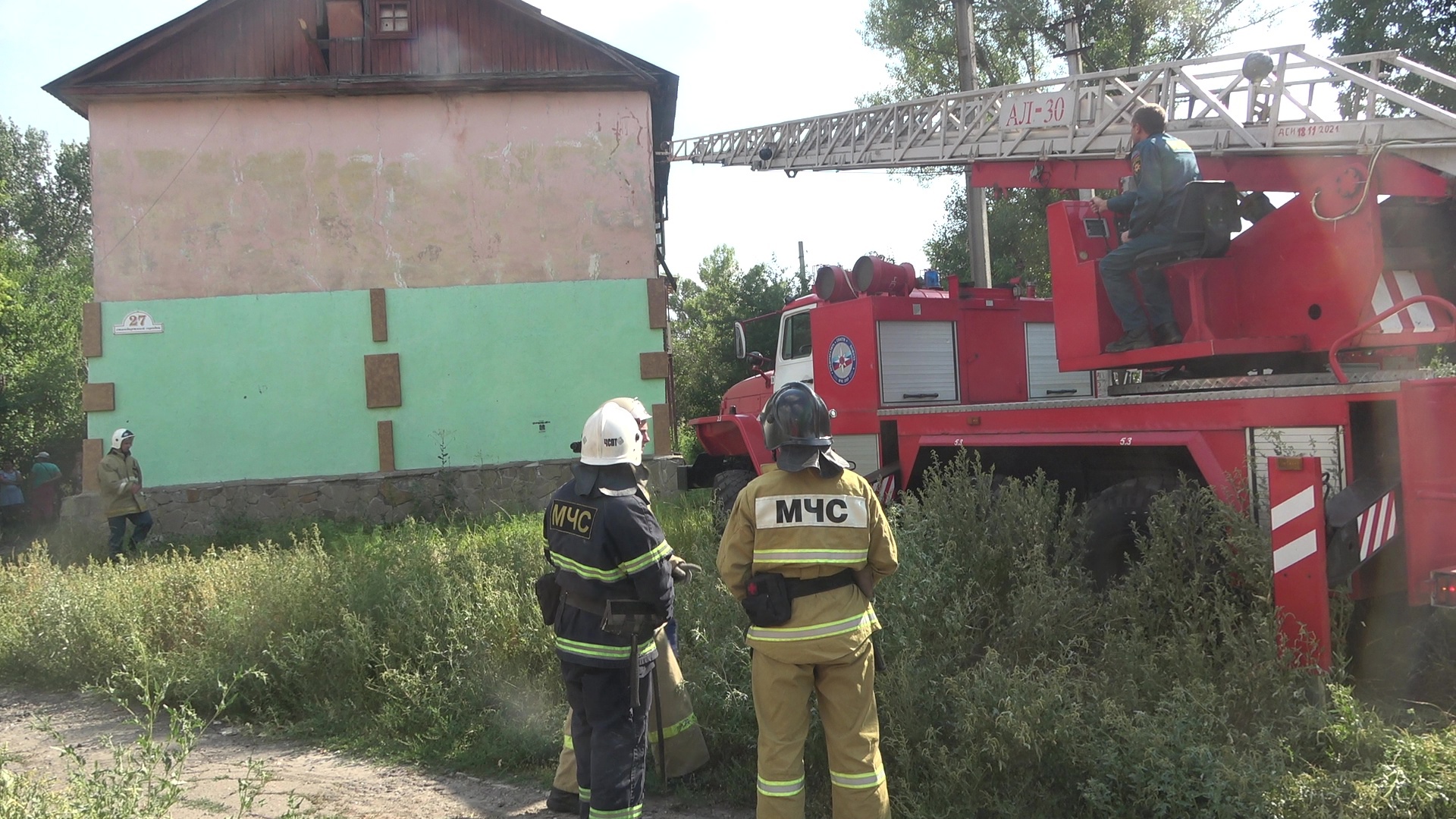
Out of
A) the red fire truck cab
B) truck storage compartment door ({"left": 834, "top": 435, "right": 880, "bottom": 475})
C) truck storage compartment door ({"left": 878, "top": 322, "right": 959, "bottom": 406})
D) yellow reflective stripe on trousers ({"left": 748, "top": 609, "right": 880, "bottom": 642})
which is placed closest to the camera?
yellow reflective stripe on trousers ({"left": 748, "top": 609, "right": 880, "bottom": 642})

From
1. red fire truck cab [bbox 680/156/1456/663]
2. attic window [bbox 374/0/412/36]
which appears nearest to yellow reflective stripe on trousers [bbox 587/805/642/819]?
red fire truck cab [bbox 680/156/1456/663]

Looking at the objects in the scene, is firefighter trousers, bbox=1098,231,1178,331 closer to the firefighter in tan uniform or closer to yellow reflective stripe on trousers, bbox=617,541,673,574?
the firefighter in tan uniform

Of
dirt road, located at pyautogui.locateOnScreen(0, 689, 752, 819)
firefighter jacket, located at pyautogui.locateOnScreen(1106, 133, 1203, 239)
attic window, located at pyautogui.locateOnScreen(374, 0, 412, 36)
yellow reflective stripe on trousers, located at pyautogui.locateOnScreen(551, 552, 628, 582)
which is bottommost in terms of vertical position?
dirt road, located at pyautogui.locateOnScreen(0, 689, 752, 819)

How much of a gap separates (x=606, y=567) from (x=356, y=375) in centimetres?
1058

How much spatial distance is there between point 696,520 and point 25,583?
569cm

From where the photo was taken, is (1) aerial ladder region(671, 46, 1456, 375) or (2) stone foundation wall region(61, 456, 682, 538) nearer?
(1) aerial ladder region(671, 46, 1456, 375)

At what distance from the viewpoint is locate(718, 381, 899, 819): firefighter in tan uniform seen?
137 inches

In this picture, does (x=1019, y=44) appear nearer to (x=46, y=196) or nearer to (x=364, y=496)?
(x=364, y=496)

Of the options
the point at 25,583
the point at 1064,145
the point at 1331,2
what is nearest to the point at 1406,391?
the point at 1064,145

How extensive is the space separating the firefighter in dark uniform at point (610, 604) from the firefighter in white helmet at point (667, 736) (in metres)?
0.42

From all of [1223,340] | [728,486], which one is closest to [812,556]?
[1223,340]

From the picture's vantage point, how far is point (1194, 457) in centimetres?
492

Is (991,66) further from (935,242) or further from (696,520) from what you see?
(696,520)

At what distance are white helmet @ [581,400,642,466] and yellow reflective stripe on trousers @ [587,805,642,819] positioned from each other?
128 cm
